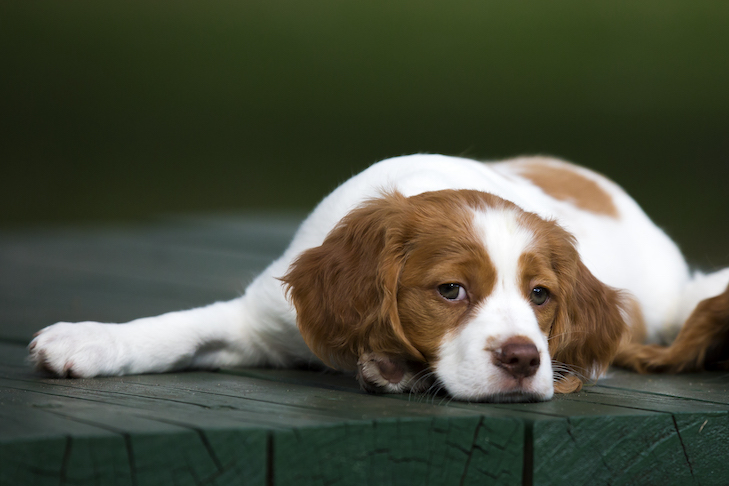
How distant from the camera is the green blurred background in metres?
17.8

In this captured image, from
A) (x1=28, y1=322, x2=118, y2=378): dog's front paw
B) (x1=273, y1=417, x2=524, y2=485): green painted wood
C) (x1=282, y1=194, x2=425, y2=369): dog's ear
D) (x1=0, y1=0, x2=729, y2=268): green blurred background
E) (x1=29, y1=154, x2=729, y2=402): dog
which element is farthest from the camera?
(x1=0, y1=0, x2=729, y2=268): green blurred background

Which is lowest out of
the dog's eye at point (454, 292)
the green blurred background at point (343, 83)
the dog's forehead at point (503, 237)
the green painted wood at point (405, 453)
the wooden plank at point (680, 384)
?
the green painted wood at point (405, 453)

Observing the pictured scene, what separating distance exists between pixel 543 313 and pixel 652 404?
0.44 m

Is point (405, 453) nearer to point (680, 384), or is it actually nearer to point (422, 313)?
point (422, 313)

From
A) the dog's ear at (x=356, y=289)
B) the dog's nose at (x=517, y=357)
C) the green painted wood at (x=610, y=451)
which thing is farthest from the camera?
the dog's ear at (x=356, y=289)

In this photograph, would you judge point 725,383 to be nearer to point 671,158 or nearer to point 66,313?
point 66,313

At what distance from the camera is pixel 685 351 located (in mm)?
3693

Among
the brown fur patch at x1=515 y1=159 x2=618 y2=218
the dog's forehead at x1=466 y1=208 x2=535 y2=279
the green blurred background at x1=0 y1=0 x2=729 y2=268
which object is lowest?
the dog's forehead at x1=466 y1=208 x2=535 y2=279

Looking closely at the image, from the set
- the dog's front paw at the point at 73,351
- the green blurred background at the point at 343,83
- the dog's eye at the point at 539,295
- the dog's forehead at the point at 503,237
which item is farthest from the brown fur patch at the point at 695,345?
the green blurred background at the point at 343,83

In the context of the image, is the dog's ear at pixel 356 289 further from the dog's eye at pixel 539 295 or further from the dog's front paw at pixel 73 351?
the dog's front paw at pixel 73 351

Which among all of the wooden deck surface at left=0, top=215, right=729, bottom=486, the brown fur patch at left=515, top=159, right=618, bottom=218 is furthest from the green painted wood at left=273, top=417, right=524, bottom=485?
the brown fur patch at left=515, top=159, right=618, bottom=218

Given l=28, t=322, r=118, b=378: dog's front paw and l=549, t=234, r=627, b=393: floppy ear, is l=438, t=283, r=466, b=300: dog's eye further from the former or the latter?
l=28, t=322, r=118, b=378: dog's front paw

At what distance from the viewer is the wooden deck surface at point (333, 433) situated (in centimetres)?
204

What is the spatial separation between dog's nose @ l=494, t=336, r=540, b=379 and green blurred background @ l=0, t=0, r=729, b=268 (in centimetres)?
1389
